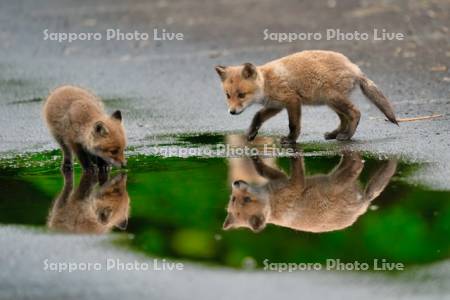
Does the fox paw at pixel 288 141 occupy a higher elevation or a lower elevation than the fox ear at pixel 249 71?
lower

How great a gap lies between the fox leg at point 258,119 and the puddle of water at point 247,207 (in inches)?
43.0

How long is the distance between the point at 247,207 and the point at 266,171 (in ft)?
4.50

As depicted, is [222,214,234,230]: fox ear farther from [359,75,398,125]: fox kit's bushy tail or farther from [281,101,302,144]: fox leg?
[359,75,398,125]: fox kit's bushy tail

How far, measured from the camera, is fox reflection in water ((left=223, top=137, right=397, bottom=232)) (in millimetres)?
8055

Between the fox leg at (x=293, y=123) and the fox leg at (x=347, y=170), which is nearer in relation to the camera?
the fox leg at (x=347, y=170)

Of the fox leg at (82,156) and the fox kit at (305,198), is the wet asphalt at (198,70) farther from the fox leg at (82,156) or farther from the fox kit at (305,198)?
the fox leg at (82,156)

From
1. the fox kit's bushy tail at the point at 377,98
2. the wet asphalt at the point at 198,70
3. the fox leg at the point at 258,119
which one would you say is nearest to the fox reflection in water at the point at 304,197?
the wet asphalt at the point at 198,70

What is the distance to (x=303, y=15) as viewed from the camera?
1888 centimetres

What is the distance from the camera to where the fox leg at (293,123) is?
438 inches

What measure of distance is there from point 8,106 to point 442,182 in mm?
7114

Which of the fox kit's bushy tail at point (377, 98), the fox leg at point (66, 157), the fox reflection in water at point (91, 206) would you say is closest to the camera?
the fox reflection in water at point (91, 206)

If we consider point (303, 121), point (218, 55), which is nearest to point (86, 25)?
point (218, 55)

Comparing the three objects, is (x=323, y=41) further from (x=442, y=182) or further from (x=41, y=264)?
(x=41, y=264)

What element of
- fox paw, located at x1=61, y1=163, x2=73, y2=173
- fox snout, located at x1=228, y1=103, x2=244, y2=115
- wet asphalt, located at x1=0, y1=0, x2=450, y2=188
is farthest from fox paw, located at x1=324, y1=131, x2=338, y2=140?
fox paw, located at x1=61, y1=163, x2=73, y2=173
